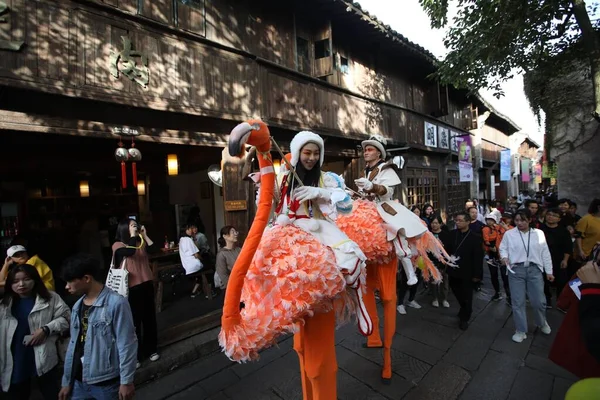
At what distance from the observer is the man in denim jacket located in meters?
2.21

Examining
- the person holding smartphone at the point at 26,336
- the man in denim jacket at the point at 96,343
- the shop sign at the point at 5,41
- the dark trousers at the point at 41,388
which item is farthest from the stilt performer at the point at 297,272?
the shop sign at the point at 5,41

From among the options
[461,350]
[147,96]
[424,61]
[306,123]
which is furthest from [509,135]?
[147,96]

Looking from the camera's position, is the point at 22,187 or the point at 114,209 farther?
the point at 114,209

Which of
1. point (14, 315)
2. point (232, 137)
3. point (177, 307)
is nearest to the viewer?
point (232, 137)

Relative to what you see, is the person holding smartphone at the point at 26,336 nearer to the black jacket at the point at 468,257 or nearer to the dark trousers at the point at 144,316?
the dark trousers at the point at 144,316

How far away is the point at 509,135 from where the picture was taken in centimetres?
2259

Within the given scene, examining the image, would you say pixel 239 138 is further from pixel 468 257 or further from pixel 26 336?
pixel 468 257

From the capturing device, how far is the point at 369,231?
303 centimetres

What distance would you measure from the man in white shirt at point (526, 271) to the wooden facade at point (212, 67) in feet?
14.6

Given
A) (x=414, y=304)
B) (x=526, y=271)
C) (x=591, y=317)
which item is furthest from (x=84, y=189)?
(x=526, y=271)

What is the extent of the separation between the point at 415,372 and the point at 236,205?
153 inches

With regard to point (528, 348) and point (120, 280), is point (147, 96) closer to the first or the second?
point (120, 280)

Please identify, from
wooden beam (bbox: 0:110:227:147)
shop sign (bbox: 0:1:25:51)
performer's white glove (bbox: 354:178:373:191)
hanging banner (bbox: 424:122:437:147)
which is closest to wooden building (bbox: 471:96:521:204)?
hanging banner (bbox: 424:122:437:147)

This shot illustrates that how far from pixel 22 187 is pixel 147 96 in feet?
15.9
